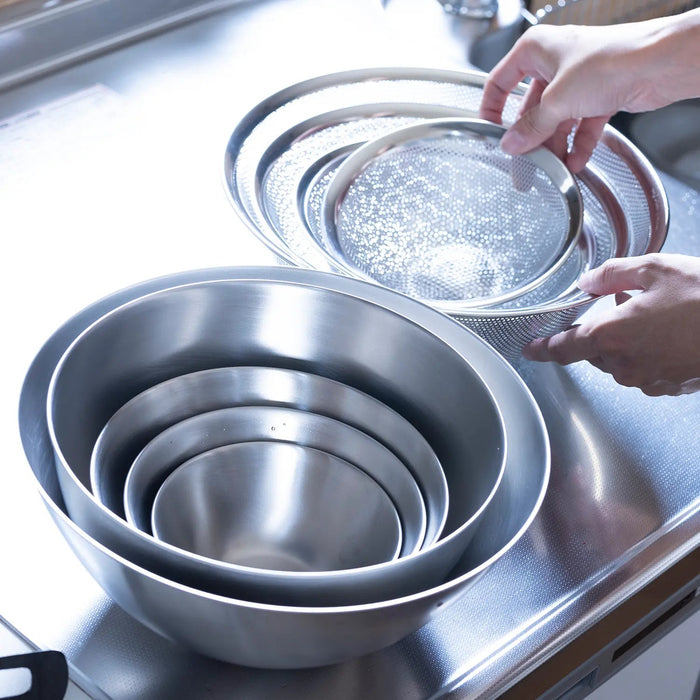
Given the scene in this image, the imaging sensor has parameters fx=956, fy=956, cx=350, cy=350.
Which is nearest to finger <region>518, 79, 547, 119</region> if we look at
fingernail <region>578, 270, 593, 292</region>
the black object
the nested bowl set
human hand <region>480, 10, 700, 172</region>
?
human hand <region>480, 10, 700, 172</region>

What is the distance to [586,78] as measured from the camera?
2.72ft

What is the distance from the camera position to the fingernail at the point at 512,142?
846 millimetres

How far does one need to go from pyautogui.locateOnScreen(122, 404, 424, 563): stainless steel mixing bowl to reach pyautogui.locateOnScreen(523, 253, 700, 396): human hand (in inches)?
→ 6.4

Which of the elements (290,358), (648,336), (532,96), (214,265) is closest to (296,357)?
(290,358)

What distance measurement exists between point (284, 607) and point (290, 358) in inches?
9.4

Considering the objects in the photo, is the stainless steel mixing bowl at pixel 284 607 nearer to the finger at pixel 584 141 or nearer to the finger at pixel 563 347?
the finger at pixel 563 347

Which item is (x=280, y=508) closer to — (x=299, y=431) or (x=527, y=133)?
(x=299, y=431)

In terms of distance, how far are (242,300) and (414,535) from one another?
19cm

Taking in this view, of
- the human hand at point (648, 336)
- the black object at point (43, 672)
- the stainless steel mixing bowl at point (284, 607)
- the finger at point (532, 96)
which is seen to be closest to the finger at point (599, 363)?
the human hand at point (648, 336)

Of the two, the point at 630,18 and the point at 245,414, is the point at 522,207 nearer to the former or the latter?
the point at 245,414

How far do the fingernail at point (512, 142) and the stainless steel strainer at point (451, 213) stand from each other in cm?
2

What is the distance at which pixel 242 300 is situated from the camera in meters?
0.62

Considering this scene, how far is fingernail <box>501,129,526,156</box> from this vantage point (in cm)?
85

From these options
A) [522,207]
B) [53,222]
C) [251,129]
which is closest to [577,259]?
[522,207]
